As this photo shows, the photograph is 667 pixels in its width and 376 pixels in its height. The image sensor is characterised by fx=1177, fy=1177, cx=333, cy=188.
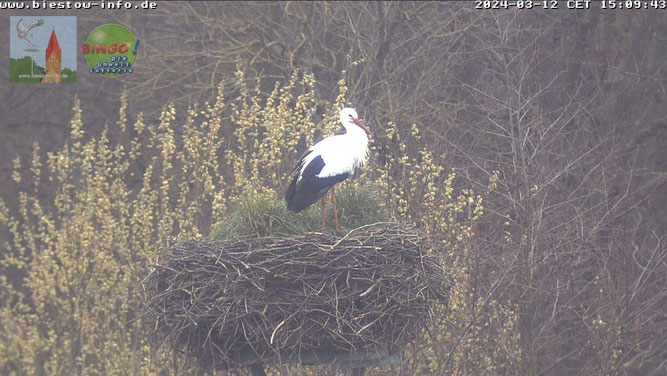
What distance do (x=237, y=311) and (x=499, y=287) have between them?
381cm

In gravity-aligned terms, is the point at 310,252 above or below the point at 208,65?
below

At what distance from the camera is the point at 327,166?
7645mm

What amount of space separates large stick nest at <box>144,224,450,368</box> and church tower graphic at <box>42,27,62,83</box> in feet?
17.9

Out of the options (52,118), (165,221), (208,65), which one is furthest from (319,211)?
(52,118)

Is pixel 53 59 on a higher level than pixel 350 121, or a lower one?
higher

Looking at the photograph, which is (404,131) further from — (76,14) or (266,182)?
(76,14)

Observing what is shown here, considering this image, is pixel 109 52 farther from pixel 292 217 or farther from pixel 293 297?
pixel 293 297

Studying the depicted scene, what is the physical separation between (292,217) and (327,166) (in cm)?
40

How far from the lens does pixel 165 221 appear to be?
35.9 feet

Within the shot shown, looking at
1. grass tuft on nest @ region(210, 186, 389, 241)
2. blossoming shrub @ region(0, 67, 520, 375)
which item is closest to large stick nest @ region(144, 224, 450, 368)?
grass tuft on nest @ region(210, 186, 389, 241)

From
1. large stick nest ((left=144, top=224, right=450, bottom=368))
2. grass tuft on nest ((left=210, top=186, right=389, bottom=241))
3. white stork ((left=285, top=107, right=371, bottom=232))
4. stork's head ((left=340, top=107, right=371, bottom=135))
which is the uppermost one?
stork's head ((left=340, top=107, right=371, bottom=135))

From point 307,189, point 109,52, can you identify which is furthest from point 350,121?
point 109,52

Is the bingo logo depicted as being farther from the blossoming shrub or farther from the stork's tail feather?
the stork's tail feather

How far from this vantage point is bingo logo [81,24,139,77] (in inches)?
491
